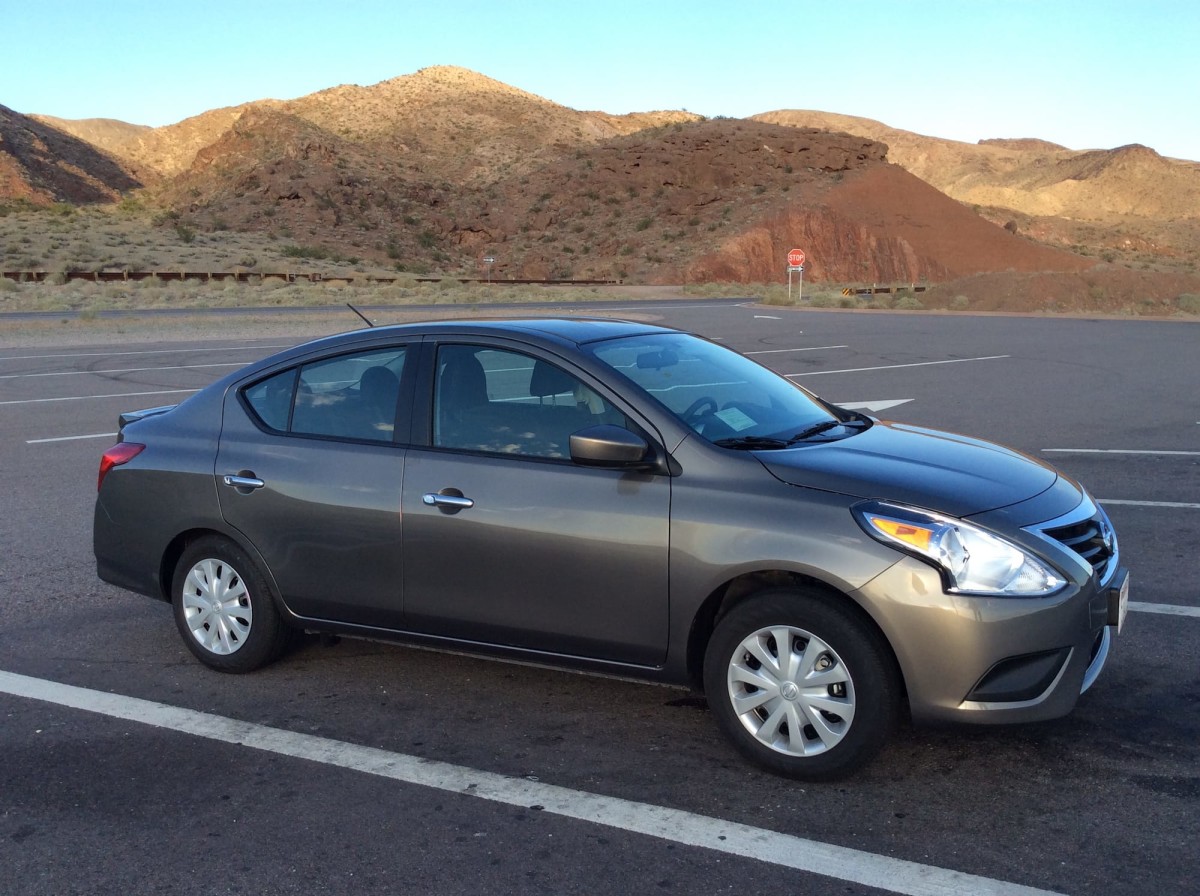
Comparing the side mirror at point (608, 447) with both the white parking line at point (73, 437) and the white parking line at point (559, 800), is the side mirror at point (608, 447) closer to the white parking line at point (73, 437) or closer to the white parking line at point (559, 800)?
the white parking line at point (559, 800)

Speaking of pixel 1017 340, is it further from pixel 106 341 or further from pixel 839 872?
pixel 839 872

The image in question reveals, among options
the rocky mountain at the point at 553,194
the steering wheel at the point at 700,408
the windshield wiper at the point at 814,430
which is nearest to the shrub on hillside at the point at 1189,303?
the rocky mountain at the point at 553,194

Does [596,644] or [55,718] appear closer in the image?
[596,644]

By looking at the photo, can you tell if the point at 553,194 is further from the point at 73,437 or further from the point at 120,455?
the point at 120,455

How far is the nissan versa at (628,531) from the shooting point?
4246 millimetres

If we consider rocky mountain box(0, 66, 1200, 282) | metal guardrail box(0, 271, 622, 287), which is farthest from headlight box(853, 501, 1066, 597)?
rocky mountain box(0, 66, 1200, 282)

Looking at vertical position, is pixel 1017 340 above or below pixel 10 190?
below

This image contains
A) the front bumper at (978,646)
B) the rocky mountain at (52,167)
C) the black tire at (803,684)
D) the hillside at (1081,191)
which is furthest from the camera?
the hillside at (1081,191)

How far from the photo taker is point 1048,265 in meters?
75.4

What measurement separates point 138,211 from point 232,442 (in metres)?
89.9

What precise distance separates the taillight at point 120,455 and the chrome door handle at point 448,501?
1.71 metres

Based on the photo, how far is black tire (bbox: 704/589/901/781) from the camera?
14.0 feet

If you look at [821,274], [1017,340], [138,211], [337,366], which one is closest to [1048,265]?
[821,274]

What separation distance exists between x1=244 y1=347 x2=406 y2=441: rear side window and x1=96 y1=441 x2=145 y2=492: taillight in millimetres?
646
